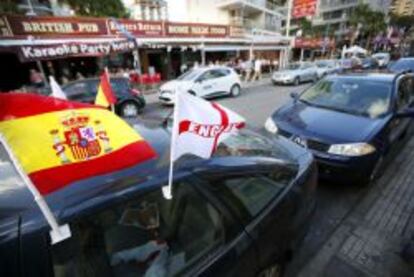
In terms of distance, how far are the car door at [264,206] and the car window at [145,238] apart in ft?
0.61

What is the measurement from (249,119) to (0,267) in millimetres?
7810

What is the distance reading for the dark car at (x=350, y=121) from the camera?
3607mm

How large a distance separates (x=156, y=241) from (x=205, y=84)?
1059 centimetres

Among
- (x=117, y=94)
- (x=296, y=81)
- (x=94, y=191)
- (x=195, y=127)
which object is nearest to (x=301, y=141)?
(x=195, y=127)

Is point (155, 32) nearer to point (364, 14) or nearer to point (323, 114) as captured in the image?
point (323, 114)

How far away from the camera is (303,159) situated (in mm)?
2656

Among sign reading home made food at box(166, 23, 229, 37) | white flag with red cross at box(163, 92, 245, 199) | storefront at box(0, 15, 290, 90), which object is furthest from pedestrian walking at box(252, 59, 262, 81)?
white flag with red cross at box(163, 92, 245, 199)

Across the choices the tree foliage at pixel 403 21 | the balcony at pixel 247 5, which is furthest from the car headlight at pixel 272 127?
the tree foliage at pixel 403 21

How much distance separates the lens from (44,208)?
95 cm

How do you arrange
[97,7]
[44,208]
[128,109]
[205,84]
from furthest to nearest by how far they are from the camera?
1. [97,7]
2. [205,84]
3. [128,109]
4. [44,208]

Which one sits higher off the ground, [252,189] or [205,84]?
[252,189]

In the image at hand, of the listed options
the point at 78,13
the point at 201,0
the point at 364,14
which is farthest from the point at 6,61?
the point at 364,14

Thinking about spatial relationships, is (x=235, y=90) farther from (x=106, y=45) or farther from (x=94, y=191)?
(x=94, y=191)

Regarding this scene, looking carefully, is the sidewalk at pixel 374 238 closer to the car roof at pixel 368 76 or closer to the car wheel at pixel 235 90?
the car roof at pixel 368 76
